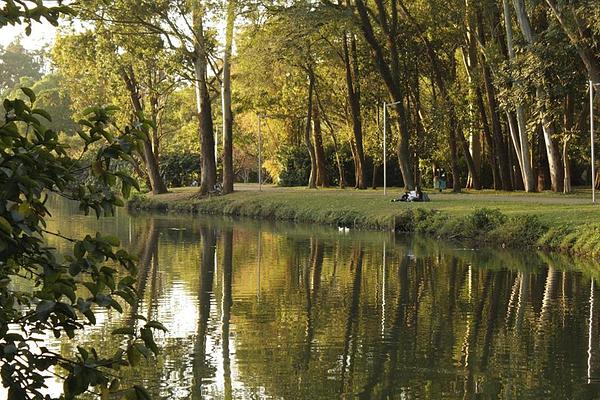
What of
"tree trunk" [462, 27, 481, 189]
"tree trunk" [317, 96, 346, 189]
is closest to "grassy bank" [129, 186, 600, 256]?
"tree trunk" [462, 27, 481, 189]

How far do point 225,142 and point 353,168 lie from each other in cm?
1398

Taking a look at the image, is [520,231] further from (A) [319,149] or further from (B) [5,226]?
(A) [319,149]

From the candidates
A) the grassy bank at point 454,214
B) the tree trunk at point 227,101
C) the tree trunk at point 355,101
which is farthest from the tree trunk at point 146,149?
the tree trunk at point 355,101

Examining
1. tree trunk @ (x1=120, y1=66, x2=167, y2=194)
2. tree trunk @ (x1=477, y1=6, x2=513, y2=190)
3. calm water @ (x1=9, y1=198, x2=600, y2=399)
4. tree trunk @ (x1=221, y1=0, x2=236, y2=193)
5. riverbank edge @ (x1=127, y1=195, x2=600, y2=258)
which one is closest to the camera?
calm water @ (x1=9, y1=198, x2=600, y2=399)

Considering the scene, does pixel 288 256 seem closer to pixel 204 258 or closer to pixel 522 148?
pixel 204 258

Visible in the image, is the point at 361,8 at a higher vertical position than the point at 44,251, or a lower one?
higher

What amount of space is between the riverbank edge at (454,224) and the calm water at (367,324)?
1061mm

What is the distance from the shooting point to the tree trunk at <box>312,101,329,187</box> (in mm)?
55781

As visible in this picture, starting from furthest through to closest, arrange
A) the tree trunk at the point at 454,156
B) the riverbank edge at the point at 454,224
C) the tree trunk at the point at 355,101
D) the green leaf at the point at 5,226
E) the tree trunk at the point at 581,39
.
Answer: the tree trunk at the point at 355,101 → the tree trunk at the point at 454,156 → the tree trunk at the point at 581,39 → the riverbank edge at the point at 454,224 → the green leaf at the point at 5,226

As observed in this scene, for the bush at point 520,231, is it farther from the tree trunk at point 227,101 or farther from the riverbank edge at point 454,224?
the tree trunk at point 227,101

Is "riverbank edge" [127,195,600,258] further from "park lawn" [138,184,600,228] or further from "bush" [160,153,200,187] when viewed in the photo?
"bush" [160,153,200,187]

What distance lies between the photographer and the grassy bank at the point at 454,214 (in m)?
24.9

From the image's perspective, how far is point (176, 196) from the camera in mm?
50500

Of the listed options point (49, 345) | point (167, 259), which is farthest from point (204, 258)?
point (49, 345)
